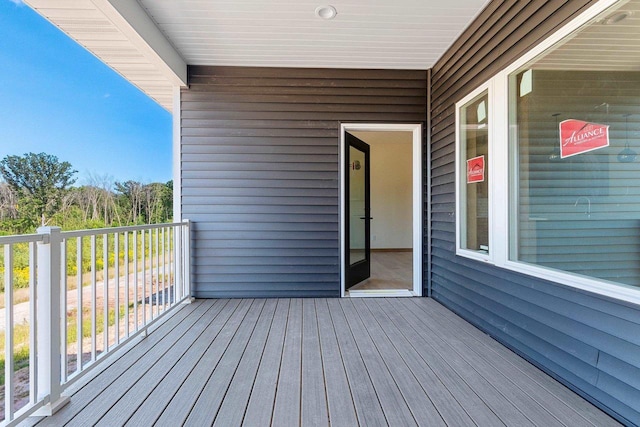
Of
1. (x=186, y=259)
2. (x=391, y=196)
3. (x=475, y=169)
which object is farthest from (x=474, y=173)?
(x=391, y=196)

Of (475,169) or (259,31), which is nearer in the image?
(475,169)

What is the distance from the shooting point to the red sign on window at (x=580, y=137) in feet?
5.75

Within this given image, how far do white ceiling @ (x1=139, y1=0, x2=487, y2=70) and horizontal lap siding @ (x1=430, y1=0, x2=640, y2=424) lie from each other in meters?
0.28

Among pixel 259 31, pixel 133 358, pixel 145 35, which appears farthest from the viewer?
pixel 259 31

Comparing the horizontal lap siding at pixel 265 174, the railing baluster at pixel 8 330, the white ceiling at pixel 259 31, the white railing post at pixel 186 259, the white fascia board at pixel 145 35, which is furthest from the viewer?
the horizontal lap siding at pixel 265 174

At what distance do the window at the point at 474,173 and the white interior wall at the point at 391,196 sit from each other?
4299 millimetres

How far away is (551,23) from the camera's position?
6.13ft

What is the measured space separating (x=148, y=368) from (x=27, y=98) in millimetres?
4925

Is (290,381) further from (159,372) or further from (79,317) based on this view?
(79,317)

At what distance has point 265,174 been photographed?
3.60m

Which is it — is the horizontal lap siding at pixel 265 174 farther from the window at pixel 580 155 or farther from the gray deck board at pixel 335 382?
the window at pixel 580 155

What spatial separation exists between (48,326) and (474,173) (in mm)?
3267

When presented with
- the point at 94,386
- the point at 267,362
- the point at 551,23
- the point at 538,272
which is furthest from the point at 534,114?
the point at 94,386

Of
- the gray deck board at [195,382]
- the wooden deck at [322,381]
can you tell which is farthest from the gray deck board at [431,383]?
the gray deck board at [195,382]
